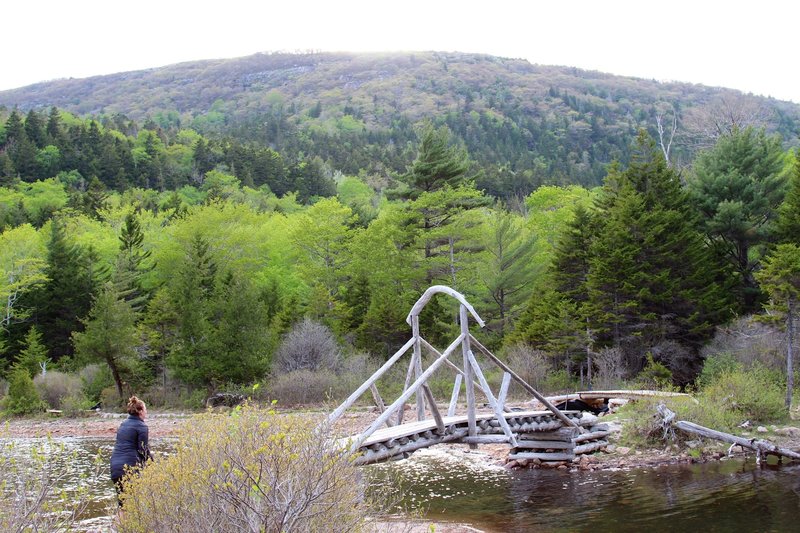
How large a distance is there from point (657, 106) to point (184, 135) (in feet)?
349

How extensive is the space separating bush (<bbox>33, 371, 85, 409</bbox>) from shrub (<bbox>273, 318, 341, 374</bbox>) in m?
10.3

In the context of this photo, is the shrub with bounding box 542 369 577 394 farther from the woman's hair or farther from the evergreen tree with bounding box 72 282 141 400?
the woman's hair

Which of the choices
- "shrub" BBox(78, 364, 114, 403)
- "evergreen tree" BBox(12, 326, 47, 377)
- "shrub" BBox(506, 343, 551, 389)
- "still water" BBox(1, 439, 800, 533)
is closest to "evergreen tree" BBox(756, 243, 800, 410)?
"still water" BBox(1, 439, 800, 533)

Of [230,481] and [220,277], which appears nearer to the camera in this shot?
[230,481]

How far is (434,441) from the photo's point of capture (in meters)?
13.5

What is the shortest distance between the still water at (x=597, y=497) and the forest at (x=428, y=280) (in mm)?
8627

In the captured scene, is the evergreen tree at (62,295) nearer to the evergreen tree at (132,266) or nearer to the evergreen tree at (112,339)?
the evergreen tree at (132,266)

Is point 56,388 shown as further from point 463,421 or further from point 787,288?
point 787,288

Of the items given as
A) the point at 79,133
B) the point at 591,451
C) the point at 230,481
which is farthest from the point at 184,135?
the point at 230,481

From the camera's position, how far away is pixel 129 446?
9016mm

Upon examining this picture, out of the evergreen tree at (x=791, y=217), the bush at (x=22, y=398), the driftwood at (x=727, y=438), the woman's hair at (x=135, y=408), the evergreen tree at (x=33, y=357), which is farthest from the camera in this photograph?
the evergreen tree at (x=33, y=357)

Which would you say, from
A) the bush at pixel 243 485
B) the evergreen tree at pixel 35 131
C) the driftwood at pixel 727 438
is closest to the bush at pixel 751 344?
the driftwood at pixel 727 438

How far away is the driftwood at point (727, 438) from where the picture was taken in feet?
56.4

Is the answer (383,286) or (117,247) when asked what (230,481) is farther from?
(117,247)
